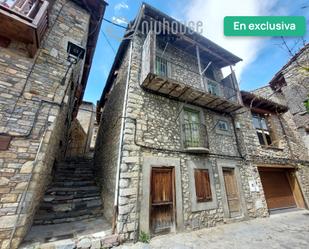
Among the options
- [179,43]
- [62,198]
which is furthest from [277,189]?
[62,198]

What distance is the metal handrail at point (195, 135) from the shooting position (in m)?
5.65

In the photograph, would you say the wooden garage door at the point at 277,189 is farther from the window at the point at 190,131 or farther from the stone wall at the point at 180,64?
the stone wall at the point at 180,64

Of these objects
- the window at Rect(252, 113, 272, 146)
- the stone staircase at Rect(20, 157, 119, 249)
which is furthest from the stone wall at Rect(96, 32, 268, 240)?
the window at Rect(252, 113, 272, 146)

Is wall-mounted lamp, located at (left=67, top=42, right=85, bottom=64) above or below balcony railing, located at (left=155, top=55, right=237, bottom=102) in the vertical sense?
below

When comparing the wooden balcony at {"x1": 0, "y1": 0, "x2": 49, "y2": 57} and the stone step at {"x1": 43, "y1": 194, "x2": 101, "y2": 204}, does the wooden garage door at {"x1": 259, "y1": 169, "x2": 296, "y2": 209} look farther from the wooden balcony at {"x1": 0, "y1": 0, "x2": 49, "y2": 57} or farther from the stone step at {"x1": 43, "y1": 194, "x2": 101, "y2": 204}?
the wooden balcony at {"x1": 0, "y1": 0, "x2": 49, "y2": 57}

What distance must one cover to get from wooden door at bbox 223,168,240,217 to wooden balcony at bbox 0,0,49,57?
25.0ft

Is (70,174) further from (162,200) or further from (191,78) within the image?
(191,78)

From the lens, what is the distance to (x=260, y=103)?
853 cm

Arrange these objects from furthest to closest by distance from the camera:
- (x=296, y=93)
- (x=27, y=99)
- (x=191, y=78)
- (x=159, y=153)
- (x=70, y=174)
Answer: (x=296, y=93) → (x=191, y=78) → (x=70, y=174) → (x=159, y=153) → (x=27, y=99)

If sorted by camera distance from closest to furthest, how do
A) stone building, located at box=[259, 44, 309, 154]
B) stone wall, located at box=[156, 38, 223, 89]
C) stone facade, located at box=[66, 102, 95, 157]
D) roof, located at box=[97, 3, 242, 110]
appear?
roof, located at box=[97, 3, 242, 110] < stone wall, located at box=[156, 38, 223, 89] < stone building, located at box=[259, 44, 309, 154] < stone facade, located at box=[66, 102, 95, 157]

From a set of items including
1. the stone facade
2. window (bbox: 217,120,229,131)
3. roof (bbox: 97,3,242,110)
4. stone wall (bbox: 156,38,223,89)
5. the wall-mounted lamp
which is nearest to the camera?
the wall-mounted lamp

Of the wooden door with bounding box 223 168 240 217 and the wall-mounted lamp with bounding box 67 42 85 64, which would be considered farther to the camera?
the wooden door with bounding box 223 168 240 217

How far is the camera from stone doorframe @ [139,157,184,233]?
158 inches

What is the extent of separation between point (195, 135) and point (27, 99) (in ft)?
17.5
